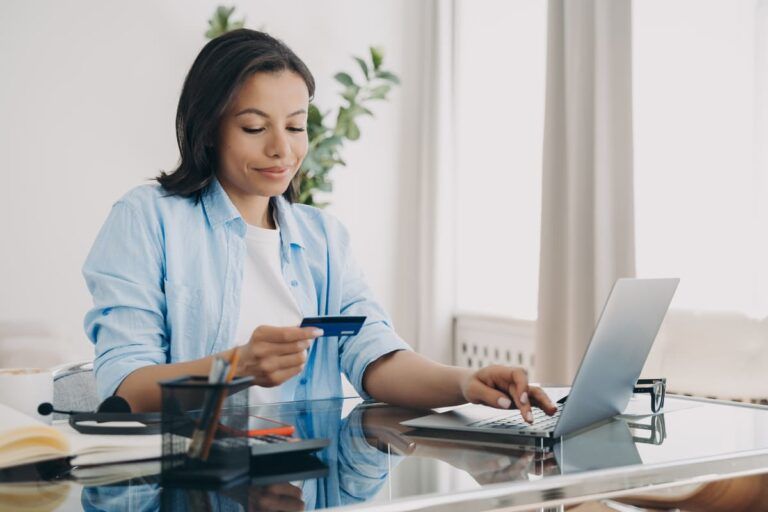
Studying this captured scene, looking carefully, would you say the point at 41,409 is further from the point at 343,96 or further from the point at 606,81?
the point at 343,96

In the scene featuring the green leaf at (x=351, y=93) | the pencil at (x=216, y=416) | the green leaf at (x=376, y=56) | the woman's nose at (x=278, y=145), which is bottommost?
the pencil at (x=216, y=416)

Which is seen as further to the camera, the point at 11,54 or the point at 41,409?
the point at 11,54

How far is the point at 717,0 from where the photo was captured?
2.64 m

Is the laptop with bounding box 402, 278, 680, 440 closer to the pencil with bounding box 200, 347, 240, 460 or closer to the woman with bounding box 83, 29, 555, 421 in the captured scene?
the woman with bounding box 83, 29, 555, 421

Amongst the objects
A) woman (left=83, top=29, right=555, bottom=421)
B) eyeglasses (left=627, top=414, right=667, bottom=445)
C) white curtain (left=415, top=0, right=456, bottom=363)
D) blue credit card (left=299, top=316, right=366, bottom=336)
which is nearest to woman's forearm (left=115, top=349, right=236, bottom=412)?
woman (left=83, top=29, right=555, bottom=421)

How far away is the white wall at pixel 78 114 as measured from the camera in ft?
11.0

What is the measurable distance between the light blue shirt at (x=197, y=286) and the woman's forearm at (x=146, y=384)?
1.1 inches

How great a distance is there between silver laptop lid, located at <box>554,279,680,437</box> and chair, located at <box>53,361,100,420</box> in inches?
36.2

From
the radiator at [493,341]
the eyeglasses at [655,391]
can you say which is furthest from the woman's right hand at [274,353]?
the radiator at [493,341]

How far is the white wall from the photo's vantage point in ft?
11.0

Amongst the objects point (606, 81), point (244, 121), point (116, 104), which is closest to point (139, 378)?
point (244, 121)

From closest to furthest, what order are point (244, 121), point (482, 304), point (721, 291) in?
point (244, 121), point (721, 291), point (482, 304)

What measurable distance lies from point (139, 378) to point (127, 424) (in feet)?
0.77

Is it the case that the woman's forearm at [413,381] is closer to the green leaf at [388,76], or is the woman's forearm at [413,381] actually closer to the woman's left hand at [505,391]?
the woman's left hand at [505,391]
